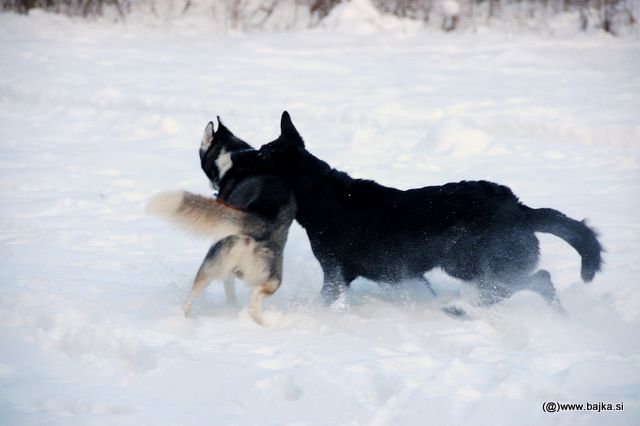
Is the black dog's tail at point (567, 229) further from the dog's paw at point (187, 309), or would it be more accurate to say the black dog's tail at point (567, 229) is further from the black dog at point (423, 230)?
the dog's paw at point (187, 309)

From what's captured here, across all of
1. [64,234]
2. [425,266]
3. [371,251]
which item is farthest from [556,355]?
[64,234]

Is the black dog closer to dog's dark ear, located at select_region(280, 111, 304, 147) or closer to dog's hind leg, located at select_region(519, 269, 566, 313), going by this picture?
dog's hind leg, located at select_region(519, 269, 566, 313)

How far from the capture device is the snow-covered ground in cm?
315

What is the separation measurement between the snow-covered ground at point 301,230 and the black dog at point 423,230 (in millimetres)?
210

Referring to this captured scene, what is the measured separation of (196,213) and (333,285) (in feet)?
3.81

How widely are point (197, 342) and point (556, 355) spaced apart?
1865 mm

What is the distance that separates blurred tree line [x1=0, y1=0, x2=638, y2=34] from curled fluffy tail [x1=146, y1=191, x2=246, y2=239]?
34.7 ft

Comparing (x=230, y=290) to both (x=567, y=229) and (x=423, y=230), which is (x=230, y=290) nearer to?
(x=423, y=230)

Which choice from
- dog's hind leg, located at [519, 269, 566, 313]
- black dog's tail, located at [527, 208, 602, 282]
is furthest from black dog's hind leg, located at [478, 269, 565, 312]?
black dog's tail, located at [527, 208, 602, 282]

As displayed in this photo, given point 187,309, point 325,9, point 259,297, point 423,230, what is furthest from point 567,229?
point 325,9

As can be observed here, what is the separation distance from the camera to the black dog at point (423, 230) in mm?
4176

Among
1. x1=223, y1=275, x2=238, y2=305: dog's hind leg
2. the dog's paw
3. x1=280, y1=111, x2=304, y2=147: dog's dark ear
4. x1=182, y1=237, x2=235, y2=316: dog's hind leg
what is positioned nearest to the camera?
x1=182, y1=237, x2=235, y2=316: dog's hind leg

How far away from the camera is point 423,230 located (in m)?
4.26

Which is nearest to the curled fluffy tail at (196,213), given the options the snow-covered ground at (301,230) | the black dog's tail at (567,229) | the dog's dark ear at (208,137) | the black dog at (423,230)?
the snow-covered ground at (301,230)
